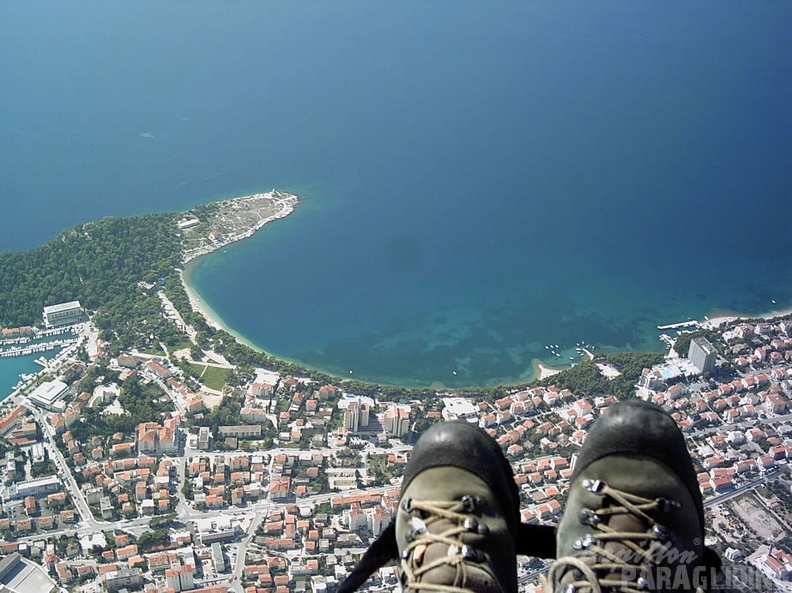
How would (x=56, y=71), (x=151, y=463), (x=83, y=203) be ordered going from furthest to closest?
(x=56, y=71) → (x=83, y=203) → (x=151, y=463)

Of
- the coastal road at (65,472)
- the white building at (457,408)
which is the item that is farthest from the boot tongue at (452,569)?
the white building at (457,408)

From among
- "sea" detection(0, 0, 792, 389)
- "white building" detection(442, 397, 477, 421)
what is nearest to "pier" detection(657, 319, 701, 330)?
"sea" detection(0, 0, 792, 389)

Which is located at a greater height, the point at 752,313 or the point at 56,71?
the point at 56,71

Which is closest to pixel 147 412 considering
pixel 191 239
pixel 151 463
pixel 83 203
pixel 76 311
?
pixel 151 463

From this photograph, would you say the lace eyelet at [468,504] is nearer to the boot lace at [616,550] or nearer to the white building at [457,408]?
the boot lace at [616,550]

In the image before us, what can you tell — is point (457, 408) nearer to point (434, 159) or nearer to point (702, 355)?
point (702, 355)

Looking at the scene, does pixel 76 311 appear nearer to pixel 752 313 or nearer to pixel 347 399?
pixel 347 399

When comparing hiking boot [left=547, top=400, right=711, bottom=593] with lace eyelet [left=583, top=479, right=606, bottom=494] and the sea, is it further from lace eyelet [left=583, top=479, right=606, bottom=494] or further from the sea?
the sea

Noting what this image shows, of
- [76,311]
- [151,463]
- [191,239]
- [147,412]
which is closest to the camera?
[151,463]
